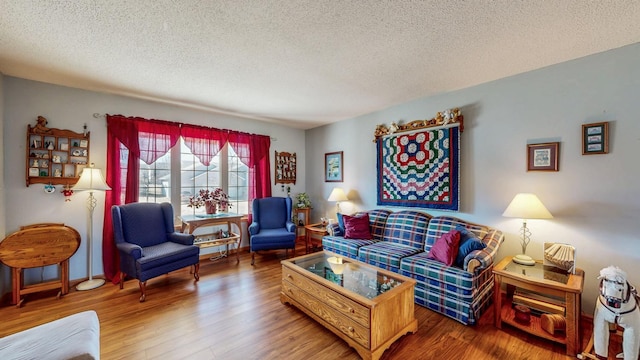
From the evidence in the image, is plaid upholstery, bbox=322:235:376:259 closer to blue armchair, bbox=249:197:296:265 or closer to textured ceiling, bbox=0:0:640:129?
blue armchair, bbox=249:197:296:265

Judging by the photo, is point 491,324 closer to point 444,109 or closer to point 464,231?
point 464,231

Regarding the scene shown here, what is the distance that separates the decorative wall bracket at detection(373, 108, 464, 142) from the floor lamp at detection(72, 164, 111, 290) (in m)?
3.70

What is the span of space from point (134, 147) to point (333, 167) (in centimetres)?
309

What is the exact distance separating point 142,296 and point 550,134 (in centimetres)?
452

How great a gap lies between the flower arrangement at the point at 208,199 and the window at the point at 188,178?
0.18 m

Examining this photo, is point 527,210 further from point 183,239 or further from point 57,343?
point 183,239

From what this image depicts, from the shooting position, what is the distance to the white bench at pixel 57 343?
46.1 inches

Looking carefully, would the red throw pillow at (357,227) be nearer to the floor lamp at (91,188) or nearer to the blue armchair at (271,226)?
the blue armchair at (271,226)

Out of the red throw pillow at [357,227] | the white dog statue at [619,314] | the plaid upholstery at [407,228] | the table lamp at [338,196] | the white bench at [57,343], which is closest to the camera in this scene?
the white bench at [57,343]

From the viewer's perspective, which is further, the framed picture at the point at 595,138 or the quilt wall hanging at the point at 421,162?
the quilt wall hanging at the point at 421,162

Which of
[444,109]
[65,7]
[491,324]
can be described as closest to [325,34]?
[65,7]

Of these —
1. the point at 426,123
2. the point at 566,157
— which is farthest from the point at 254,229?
the point at 566,157

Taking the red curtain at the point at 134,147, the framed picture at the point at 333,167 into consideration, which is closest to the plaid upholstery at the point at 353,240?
the framed picture at the point at 333,167

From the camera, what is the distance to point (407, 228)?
10.6 ft
